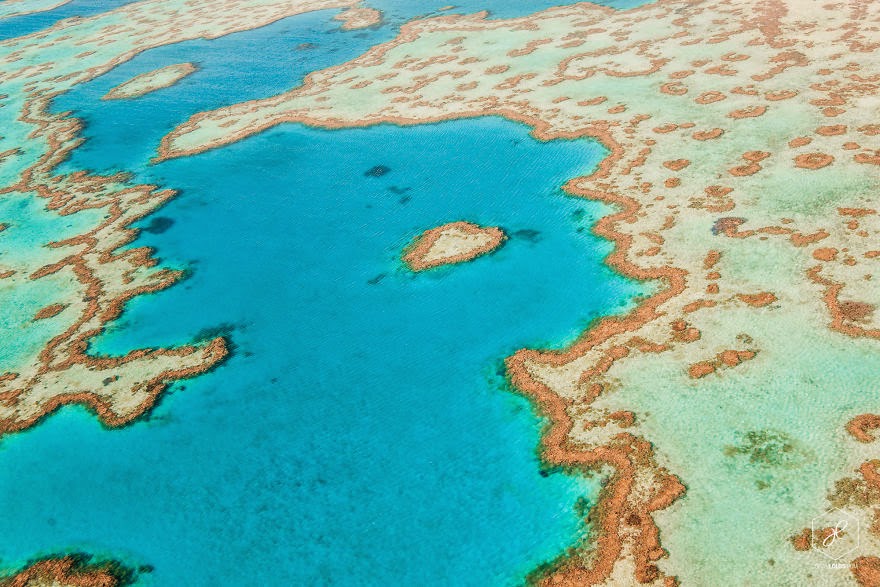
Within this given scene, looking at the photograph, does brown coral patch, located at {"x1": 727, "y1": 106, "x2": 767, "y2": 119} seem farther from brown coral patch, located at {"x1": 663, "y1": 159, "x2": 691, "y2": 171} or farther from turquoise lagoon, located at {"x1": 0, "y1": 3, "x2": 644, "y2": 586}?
turquoise lagoon, located at {"x1": 0, "y1": 3, "x2": 644, "y2": 586}

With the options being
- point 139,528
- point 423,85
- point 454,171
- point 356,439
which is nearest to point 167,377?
point 139,528

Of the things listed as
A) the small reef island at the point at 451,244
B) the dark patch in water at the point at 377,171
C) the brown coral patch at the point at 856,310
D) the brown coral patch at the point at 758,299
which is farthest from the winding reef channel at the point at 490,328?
the dark patch in water at the point at 377,171

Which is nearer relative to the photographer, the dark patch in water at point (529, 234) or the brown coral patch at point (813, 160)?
the brown coral patch at point (813, 160)

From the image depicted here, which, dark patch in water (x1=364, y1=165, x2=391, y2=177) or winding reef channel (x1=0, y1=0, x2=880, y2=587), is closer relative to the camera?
winding reef channel (x1=0, y1=0, x2=880, y2=587)


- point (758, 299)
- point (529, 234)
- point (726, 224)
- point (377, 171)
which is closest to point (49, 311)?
point (377, 171)

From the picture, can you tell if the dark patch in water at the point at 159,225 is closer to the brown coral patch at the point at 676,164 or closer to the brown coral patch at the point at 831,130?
the brown coral patch at the point at 676,164

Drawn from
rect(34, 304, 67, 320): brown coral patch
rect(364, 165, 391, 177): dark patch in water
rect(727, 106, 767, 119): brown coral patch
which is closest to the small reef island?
rect(364, 165, 391, 177): dark patch in water
